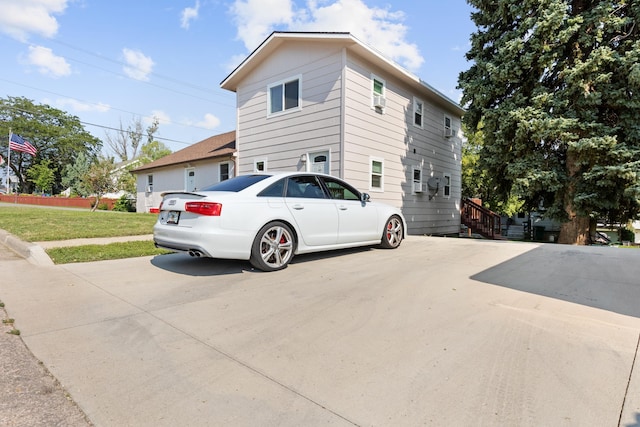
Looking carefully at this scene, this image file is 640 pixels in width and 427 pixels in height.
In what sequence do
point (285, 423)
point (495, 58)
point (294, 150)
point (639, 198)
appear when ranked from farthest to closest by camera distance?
point (294, 150), point (495, 58), point (639, 198), point (285, 423)

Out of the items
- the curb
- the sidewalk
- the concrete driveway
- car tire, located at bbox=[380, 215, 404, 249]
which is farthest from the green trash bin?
the curb

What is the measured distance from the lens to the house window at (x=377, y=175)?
10.9 meters

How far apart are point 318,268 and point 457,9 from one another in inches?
443

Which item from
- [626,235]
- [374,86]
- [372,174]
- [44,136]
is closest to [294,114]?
[374,86]

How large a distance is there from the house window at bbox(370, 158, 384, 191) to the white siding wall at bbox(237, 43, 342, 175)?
156 cm

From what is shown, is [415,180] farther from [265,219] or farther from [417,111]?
[265,219]

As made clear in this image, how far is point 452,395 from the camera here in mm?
1758

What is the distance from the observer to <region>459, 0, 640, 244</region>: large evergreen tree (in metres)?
8.45

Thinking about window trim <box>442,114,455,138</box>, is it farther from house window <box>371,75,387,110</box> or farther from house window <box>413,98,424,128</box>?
house window <box>371,75,387,110</box>

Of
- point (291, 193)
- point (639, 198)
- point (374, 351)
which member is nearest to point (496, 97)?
point (639, 198)

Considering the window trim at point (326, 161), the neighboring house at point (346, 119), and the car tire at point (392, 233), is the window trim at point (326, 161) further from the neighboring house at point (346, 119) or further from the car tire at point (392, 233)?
the car tire at point (392, 233)

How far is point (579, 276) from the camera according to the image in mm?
4160

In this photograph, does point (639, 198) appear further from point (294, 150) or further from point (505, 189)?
point (294, 150)

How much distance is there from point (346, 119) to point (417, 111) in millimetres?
4551
